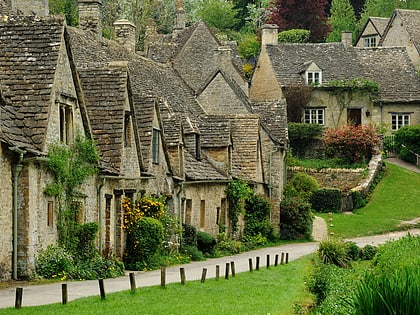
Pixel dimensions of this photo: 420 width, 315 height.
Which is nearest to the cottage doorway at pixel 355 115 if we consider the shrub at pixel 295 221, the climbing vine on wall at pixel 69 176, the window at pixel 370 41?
the shrub at pixel 295 221

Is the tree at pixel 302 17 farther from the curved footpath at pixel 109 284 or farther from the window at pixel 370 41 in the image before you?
the curved footpath at pixel 109 284

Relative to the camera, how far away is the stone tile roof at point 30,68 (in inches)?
1096

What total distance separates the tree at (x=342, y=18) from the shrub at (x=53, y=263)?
287 ft

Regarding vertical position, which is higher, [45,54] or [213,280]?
[45,54]

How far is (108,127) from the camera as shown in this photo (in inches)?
1334

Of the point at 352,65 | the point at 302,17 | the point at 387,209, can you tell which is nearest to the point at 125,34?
the point at 387,209

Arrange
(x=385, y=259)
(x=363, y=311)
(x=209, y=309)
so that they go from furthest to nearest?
(x=385, y=259) < (x=209, y=309) < (x=363, y=311)

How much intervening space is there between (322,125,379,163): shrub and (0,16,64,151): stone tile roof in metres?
45.6

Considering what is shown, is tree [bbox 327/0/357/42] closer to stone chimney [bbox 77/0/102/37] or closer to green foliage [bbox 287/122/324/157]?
green foliage [bbox 287/122/324/157]

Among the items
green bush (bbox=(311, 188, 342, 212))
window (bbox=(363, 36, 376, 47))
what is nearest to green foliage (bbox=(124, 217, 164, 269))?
green bush (bbox=(311, 188, 342, 212))

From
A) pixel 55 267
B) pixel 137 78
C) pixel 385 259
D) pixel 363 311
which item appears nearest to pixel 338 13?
pixel 137 78

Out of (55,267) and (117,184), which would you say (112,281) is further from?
(117,184)

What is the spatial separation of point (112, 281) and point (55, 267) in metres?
1.63

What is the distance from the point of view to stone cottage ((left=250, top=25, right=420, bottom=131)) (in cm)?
8038
